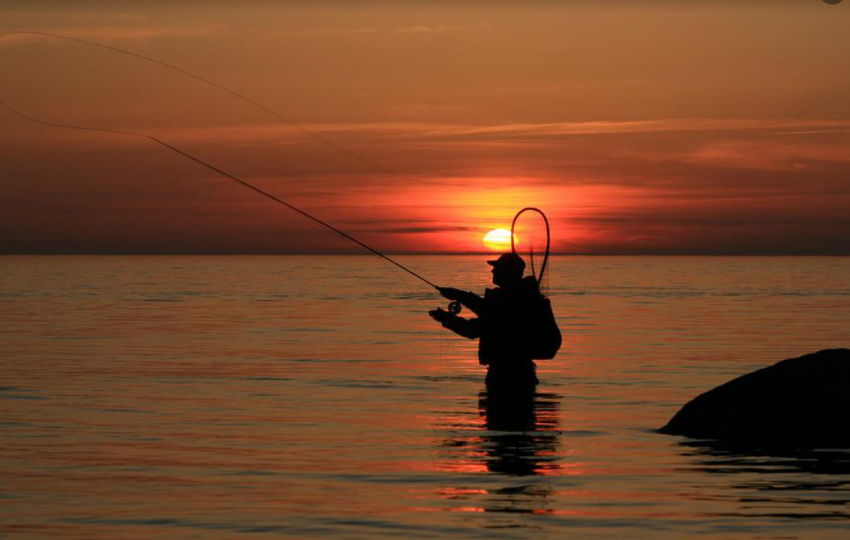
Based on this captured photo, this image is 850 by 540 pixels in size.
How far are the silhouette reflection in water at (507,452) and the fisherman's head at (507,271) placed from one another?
66.9 inches

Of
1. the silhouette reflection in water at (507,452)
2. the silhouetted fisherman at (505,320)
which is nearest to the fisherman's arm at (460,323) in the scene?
the silhouetted fisherman at (505,320)

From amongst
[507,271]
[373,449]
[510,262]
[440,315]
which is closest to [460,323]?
[440,315]

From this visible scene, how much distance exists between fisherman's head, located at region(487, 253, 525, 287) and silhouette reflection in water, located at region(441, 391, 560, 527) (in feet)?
5.58

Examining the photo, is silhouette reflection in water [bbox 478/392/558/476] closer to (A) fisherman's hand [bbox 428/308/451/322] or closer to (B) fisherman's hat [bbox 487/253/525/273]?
(A) fisherman's hand [bbox 428/308/451/322]

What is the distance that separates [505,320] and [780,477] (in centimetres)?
548

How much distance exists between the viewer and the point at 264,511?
39.4ft

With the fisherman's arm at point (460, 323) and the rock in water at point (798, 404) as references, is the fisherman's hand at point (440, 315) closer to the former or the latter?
the fisherman's arm at point (460, 323)

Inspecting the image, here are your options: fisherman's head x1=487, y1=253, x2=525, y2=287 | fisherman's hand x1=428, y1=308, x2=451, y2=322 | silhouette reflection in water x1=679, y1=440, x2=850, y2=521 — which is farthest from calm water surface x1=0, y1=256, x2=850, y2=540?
fisherman's head x1=487, y1=253, x2=525, y2=287

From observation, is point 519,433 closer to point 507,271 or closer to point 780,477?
point 507,271

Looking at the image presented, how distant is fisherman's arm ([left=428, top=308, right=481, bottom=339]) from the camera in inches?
709

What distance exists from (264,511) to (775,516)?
15.6ft

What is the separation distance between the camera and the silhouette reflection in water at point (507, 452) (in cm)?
1242

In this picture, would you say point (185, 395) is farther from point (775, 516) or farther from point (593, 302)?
point (593, 302)

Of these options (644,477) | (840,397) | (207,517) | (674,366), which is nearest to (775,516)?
(644,477)
